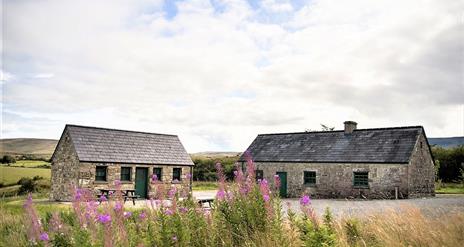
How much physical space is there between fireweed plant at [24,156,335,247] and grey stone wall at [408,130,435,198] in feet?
66.9

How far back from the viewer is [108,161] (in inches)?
938

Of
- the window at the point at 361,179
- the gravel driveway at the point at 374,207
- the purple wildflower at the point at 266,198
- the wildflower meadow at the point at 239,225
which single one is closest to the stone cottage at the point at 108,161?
the gravel driveway at the point at 374,207

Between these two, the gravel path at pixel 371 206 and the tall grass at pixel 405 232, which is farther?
the gravel path at pixel 371 206

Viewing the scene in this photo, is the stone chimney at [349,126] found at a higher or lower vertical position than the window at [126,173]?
higher

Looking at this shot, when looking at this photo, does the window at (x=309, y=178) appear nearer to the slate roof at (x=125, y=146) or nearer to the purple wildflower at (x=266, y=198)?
the slate roof at (x=125, y=146)

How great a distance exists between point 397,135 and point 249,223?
2256 centimetres

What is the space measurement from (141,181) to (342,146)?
44.2 feet

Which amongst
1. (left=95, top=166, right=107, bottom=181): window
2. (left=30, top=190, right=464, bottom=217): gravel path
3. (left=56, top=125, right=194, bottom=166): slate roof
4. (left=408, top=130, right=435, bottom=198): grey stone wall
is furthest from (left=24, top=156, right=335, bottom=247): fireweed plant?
(left=408, top=130, right=435, bottom=198): grey stone wall

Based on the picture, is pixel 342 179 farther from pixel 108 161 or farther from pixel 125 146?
pixel 108 161

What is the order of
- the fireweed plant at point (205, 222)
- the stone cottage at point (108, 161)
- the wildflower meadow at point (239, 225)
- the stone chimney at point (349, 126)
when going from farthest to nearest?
the stone chimney at point (349, 126) → the stone cottage at point (108, 161) → the wildflower meadow at point (239, 225) → the fireweed plant at point (205, 222)

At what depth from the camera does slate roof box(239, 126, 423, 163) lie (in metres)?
25.6

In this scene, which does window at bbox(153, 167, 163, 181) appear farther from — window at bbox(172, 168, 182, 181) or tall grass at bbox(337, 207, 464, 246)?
tall grass at bbox(337, 207, 464, 246)

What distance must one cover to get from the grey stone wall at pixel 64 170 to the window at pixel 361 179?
54.6 feet

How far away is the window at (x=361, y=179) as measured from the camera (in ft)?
84.0
